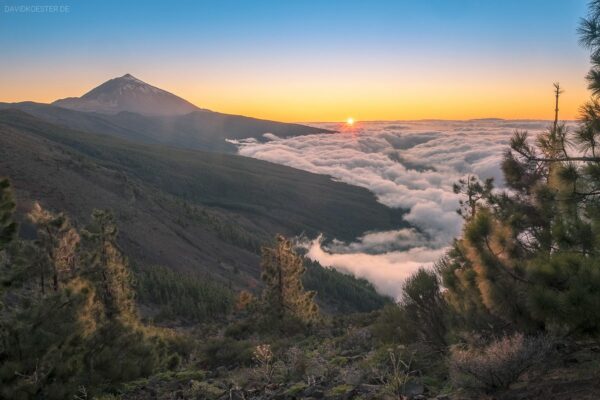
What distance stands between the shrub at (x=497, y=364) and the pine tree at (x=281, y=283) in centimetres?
2156

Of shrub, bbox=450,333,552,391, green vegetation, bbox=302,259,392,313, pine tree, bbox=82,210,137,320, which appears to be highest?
shrub, bbox=450,333,552,391

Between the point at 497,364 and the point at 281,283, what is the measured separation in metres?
22.4

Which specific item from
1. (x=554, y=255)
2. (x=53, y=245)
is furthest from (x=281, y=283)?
(x=554, y=255)

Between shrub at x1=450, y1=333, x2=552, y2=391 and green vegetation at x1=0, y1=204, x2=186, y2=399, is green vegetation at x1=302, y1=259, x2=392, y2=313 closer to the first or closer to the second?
green vegetation at x1=0, y1=204, x2=186, y2=399

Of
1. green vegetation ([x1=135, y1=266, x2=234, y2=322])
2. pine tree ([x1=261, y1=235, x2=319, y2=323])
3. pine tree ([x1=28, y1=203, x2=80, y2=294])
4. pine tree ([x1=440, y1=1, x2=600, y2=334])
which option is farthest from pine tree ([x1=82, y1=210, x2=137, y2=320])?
green vegetation ([x1=135, y1=266, x2=234, y2=322])

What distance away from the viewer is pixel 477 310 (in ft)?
26.5

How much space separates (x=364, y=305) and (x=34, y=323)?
111 metres

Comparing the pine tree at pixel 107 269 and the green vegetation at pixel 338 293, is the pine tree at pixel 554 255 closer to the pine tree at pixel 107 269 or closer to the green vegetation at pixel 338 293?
the pine tree at pixel 107 269

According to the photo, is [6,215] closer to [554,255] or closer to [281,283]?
[554,255]

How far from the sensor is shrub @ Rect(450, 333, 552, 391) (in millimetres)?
6254

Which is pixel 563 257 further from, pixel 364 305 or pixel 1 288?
pixel 364 305

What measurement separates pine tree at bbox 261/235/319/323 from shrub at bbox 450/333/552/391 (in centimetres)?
2156

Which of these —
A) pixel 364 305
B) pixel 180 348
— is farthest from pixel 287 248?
pixel 364 305

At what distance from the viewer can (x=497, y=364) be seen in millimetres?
6234
